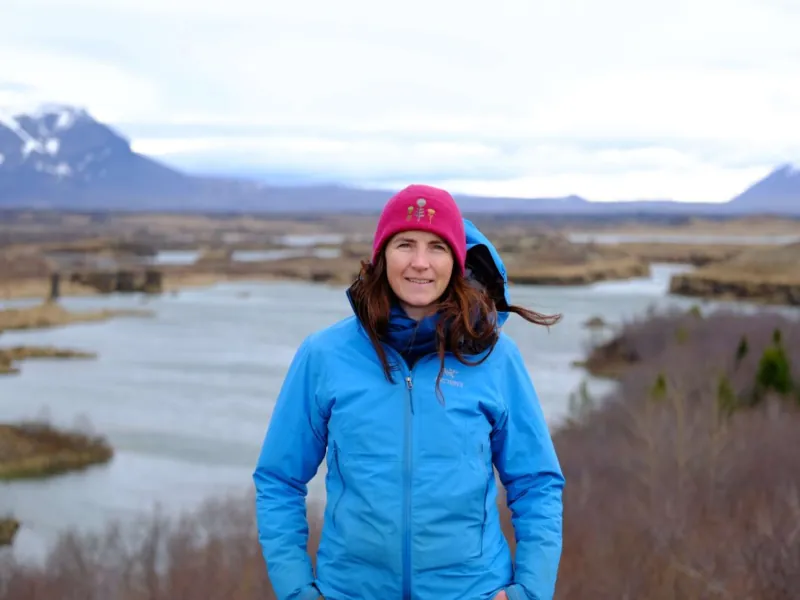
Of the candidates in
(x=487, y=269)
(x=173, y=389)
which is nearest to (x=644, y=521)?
(x=487, y=269)

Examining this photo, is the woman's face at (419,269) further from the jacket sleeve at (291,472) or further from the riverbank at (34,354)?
the riverbank at (34,354)

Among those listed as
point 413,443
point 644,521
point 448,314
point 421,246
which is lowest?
point 644,521

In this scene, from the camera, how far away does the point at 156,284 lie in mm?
55625

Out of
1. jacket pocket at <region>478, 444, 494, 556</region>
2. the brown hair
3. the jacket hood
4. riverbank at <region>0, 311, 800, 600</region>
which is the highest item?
the jacket hood

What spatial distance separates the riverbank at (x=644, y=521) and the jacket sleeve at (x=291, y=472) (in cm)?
741

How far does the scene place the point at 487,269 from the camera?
2455 millimetres

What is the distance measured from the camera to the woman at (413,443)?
2176 millimetres

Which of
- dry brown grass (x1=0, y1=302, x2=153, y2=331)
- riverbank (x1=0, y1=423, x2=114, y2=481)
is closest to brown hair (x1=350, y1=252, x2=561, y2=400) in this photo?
riverbank (x1=0, y1=423, x2=114, y2=481)

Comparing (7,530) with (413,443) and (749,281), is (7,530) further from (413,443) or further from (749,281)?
(749,281)

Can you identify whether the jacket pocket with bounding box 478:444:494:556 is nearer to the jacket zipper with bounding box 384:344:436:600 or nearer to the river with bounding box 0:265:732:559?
the jacket zipper with bounding box 384:344:436:600

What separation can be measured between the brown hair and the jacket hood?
0.05 meters

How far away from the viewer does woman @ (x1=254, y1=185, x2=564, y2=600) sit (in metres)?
2.18

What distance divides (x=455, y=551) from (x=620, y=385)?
23.9 metres

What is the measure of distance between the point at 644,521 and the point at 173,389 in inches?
673
